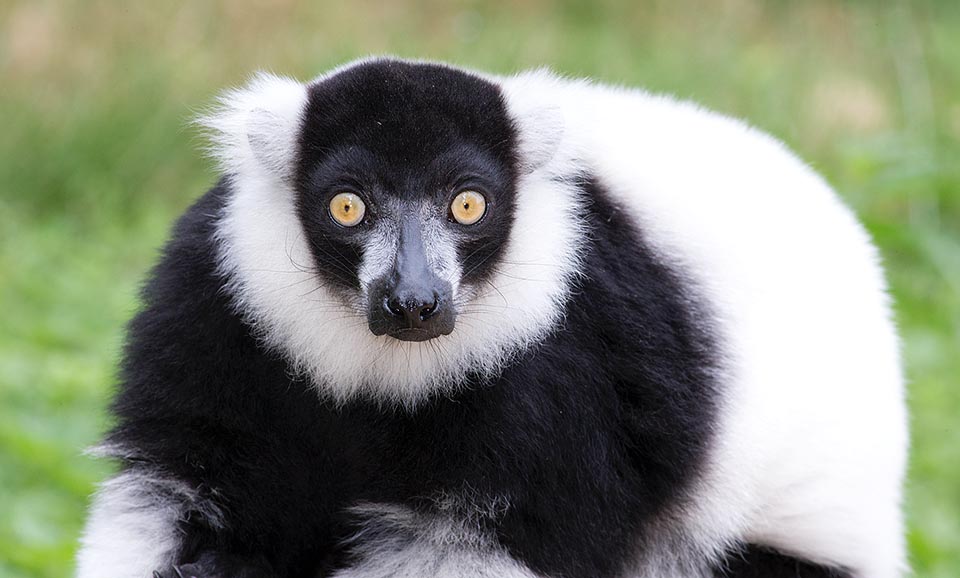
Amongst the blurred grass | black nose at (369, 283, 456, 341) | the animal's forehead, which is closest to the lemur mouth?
black nose at (369, 283, 456, 341)

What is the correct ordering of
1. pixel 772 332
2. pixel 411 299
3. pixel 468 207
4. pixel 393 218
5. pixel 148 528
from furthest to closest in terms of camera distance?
pixel 772 332 < pixel 148 528 < pixel 468 207 < pixel 393 218 < pixel 411 299

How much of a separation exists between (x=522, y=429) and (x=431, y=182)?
0.83m

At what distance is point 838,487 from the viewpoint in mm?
4699

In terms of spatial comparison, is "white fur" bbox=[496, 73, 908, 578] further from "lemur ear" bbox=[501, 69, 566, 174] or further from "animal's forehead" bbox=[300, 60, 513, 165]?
"animal's forehead" bbox=[300, 60, 513, 165]

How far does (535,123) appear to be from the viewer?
4234 mm

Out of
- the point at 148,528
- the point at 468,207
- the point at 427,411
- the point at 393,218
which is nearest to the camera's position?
the point at 393,218

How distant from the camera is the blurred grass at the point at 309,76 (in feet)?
22.2

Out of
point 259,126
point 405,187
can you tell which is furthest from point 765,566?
point 259,126

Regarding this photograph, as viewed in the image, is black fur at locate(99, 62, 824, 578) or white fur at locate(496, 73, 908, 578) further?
white fur at locate(496, 73, 908, 578)

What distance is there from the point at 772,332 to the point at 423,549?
1.41m

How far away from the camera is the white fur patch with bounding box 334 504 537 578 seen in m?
4.18

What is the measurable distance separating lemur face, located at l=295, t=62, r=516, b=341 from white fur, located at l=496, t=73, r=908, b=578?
340 mm

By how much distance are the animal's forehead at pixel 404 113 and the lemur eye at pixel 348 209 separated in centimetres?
16

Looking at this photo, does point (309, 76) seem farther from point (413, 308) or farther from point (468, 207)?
point (413, 308)
